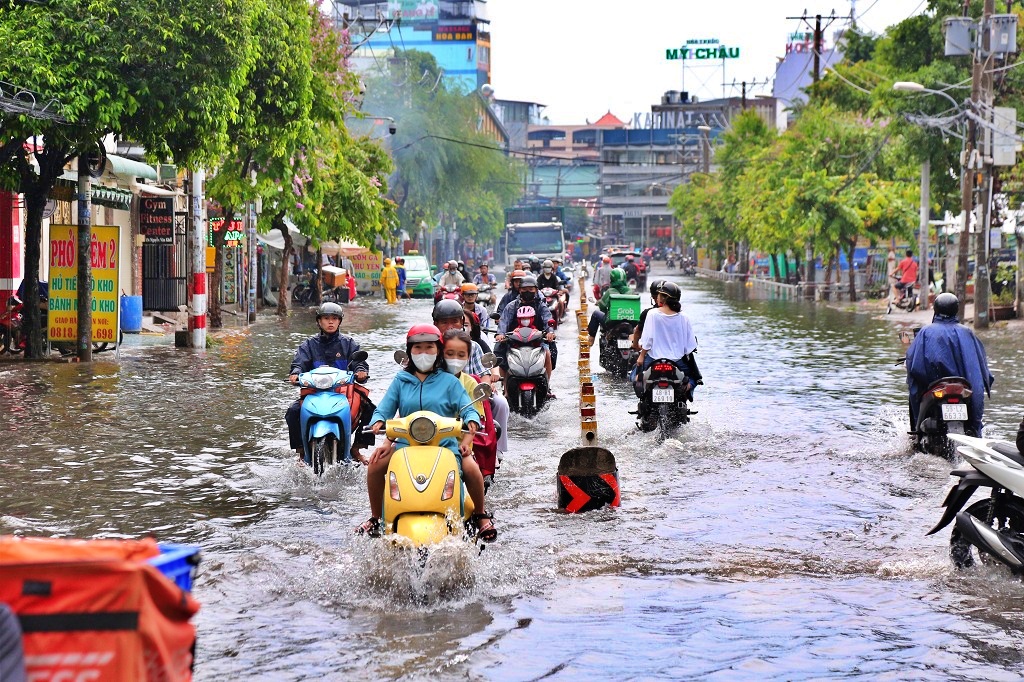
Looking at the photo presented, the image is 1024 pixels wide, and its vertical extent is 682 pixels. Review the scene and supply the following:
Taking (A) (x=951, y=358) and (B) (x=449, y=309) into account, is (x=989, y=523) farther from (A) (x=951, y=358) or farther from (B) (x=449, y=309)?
(A) (x=951, y=358)

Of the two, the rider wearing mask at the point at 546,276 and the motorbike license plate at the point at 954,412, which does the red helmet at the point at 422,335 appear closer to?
the motorbike license plate at the point at 954,412

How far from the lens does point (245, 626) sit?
22.4 feet

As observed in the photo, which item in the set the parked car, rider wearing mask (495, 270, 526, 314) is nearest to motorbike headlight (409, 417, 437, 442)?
rider wearing mask (495, 270, 526, 314)

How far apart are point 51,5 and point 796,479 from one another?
39.3 ft

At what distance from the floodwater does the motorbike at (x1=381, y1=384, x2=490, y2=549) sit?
17cm

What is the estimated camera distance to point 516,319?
51.2 feet

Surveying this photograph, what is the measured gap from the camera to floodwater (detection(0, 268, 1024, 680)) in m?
6.42

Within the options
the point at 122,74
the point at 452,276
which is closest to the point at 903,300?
the point at 452,276

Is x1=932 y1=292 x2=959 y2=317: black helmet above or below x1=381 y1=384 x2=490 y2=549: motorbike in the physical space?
above

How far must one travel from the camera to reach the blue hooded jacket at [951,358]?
463 inches

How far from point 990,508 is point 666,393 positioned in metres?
5.68

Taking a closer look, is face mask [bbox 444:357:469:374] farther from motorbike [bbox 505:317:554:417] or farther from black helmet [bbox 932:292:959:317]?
motorbike [bbox 505:317:554:417]

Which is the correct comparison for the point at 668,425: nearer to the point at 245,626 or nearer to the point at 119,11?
the point at 245,626

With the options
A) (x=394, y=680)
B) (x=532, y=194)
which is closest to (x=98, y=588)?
(x=394, y=680)
